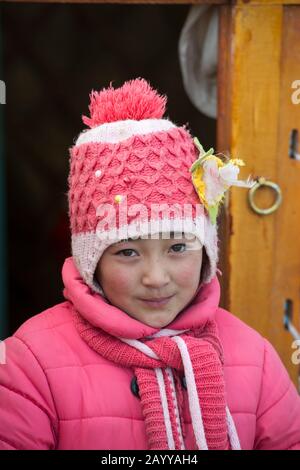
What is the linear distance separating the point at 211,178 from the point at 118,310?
271 mm

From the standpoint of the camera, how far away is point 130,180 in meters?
1.15

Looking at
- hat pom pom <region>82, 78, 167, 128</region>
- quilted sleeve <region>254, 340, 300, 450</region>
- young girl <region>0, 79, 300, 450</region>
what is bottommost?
quilted sleeve <region>254, 340, 300, 450</region>

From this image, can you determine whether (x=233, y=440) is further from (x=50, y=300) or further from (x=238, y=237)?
(x=50, y=300)

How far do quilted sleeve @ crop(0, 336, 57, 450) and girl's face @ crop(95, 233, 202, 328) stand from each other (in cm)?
18

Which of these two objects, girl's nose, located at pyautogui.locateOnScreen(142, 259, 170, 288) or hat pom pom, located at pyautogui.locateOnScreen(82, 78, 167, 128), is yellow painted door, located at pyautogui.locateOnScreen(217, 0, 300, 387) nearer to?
hat pom pom, located at pyautogui.locateOnScreen(82, 78, 167, 128)

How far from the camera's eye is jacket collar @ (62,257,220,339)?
3.77 ft

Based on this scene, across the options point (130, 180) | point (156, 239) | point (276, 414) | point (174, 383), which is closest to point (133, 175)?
point (130, 180)

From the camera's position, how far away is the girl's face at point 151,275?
1.15 m

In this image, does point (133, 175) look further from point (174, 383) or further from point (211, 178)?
point (174, 383)

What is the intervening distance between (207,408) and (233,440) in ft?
0.26

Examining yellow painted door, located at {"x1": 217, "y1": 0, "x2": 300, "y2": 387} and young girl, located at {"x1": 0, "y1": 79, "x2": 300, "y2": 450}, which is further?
yellow painted door, located at {"x1": 217, "y1": 0, "x2": 300, "y2": 387}

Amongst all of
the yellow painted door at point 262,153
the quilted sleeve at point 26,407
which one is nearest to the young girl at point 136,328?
the quilted sleeve at point 26,407

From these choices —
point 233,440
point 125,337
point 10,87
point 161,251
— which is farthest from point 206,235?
point 10,87

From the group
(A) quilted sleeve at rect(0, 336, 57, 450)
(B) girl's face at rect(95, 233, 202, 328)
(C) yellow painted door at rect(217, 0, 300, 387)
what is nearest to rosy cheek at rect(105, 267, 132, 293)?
(B) girl's face at rect(95, 233, 202, 328)
